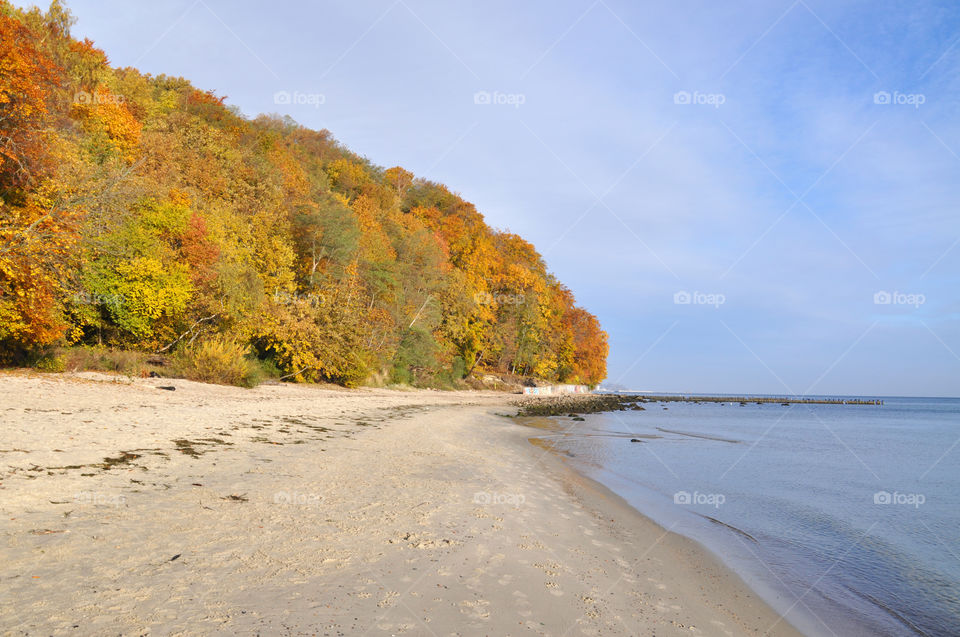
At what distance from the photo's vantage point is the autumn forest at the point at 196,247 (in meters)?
16.1

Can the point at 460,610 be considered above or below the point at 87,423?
above

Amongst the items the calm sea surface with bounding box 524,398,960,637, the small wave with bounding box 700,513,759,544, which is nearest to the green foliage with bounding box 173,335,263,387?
the calm sea surface with bounding box 524,398,960,637

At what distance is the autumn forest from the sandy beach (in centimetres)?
815

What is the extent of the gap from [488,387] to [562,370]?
29.3 m

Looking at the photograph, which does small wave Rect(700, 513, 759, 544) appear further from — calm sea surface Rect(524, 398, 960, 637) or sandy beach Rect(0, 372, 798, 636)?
sandy beach Rect(0, 372, 798, 636)

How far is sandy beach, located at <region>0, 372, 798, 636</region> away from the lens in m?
4.11

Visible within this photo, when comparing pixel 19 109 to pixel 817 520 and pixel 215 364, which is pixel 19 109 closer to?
pixel 215 364

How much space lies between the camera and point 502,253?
66.5 metres

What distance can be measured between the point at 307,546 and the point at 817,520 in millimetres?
10943

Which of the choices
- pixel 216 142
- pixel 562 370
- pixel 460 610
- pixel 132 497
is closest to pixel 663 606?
pixel 460 610

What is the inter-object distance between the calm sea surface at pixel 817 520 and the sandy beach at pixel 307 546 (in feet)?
3.03

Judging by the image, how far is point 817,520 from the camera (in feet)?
36.1

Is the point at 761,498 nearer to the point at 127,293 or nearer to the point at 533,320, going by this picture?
the point at 127,293

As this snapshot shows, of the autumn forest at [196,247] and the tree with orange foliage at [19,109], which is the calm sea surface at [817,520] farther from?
the tree with orange foliage at [19,109]
